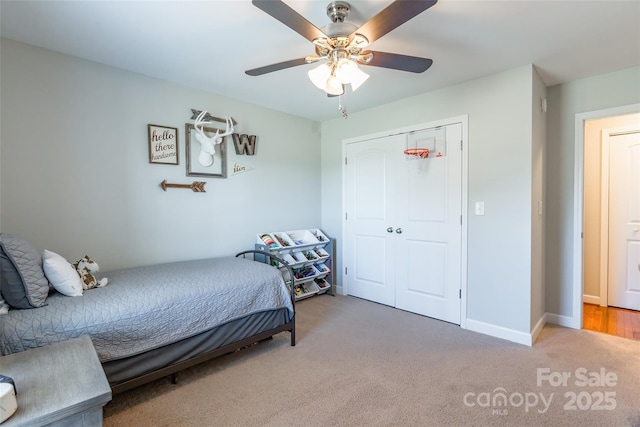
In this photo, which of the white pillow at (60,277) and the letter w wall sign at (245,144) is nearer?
the white pillow at (60,277)

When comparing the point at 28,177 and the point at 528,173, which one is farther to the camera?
the point at 528,173

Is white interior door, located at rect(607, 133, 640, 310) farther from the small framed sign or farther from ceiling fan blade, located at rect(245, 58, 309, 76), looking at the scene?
the small framed sign

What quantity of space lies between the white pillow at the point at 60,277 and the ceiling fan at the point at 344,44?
1712mm

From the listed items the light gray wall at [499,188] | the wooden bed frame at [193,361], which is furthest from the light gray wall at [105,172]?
the light gray wall at [499,188]

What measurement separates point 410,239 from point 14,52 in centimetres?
366

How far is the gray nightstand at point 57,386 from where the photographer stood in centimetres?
101

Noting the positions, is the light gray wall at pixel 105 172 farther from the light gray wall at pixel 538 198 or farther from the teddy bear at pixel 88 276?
the light gray wall at pixel 538 198

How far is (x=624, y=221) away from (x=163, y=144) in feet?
16.2

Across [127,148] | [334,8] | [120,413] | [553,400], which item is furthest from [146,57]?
[553,400]

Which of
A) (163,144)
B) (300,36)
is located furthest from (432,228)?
(163,144)

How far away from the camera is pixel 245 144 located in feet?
11.2

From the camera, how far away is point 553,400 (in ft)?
6.20

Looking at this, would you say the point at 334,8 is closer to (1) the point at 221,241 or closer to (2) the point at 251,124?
(2) the point at 251,124

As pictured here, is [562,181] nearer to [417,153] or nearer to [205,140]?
[417,153]
